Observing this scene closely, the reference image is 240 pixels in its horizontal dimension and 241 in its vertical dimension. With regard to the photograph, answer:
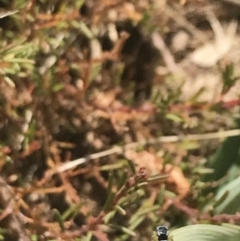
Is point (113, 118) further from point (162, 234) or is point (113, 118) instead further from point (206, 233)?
point (162, 234)

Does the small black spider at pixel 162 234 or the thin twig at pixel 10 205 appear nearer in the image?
the small black spider at pixel 162 234

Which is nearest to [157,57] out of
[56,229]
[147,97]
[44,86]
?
[147,97]

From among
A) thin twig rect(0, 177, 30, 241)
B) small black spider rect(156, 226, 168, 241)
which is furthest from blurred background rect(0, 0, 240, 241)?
small black spider rect(156, 226, 168, 241)

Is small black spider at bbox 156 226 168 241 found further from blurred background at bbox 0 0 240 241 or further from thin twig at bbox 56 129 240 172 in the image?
thin twig at bbox 56 129 240 172

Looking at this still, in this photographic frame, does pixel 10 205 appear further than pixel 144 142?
No

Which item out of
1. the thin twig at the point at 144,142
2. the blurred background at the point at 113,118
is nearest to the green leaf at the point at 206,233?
the blurred background at the point at 113,118

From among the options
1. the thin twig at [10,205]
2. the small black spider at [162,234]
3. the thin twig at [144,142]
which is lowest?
the small black spider at [162,234]

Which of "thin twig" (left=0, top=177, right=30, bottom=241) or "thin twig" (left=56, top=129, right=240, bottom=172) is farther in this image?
"thin twig" (left=56, top=129, right=240, bottom=172)

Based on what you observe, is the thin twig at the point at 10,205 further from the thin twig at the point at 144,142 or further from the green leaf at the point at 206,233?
the green leaf at the point at 206,233

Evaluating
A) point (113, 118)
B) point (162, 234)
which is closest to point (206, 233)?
point (162, 234)

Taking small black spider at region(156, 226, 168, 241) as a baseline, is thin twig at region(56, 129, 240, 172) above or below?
above

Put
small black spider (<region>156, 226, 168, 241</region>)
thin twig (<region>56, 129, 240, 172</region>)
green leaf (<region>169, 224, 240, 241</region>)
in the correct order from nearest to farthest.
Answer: small black spider (<region>156, 226, 168, 241</region>), green leaf (<region>169, 224, 240, 241</region>), thin twig (<region>56, 129, 240, 172</region>)
